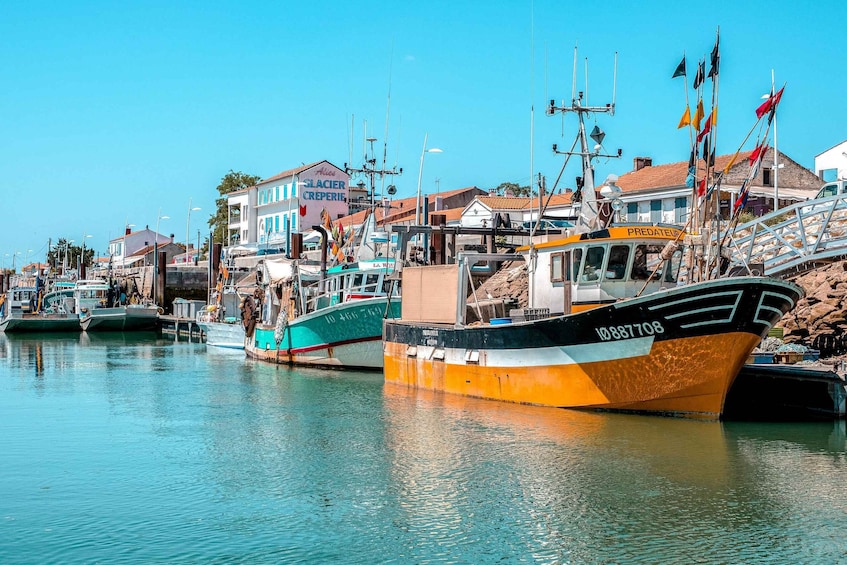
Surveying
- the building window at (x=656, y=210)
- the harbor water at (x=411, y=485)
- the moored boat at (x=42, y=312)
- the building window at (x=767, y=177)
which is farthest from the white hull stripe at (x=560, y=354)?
the moored boat at (x=42, y=312)

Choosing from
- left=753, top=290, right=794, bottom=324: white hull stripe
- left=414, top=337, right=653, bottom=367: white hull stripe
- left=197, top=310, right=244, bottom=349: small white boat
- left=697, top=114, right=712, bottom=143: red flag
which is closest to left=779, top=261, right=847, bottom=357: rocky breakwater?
left=753, top=290, right=794, bottom=324: white hull stripe

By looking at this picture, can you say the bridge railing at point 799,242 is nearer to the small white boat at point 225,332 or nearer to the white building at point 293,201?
the small white boat at point 225,332

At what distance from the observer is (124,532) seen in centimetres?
1148

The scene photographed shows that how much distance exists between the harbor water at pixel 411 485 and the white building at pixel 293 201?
46.4 m

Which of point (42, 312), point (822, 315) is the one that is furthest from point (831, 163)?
point (42, 312)

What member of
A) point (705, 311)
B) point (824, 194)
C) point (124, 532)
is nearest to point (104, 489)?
point (124, 532)

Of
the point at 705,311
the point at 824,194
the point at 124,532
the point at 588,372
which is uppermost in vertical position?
the point at 824,194

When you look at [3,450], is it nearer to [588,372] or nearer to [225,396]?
[225,396]

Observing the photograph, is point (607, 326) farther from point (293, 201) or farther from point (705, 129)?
point (293, 201)

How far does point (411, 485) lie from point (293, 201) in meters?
57.8

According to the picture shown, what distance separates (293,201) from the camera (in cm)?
7000

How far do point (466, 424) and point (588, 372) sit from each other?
244 cm

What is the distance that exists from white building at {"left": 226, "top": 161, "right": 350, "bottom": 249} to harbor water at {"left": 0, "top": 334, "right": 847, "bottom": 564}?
46436 mm

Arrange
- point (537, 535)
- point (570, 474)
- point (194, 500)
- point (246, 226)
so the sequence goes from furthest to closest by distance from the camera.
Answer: point (246, 226), point (570, 474), point (194, 500), point (537, 535)
